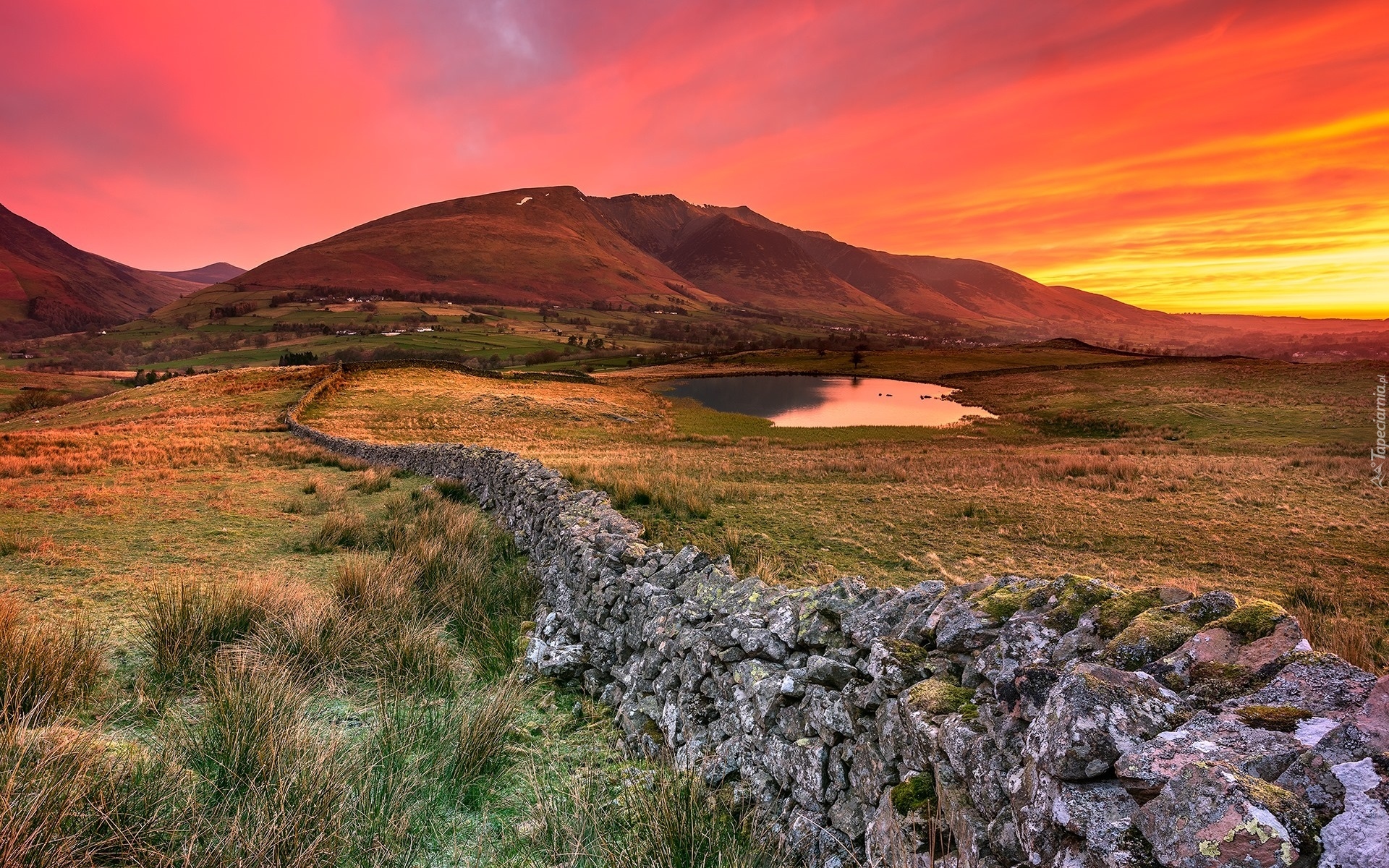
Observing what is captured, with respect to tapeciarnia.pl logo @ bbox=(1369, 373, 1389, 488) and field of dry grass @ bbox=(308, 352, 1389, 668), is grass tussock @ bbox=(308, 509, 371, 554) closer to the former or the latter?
field of dry grass @ bbox=(308, 352, 1389, 668)

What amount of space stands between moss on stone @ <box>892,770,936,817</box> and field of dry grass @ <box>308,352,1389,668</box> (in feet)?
16.1

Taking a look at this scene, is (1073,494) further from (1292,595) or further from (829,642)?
(829,642)

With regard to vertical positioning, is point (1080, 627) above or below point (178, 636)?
above

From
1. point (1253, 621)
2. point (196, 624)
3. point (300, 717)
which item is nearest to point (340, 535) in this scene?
point (196, 624)

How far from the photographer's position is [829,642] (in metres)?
4.23

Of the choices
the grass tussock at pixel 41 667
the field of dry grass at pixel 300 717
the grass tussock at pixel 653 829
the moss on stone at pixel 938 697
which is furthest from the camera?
the grass tussock at pixel 41 667

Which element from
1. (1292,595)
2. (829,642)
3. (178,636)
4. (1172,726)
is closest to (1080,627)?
(1172,726)

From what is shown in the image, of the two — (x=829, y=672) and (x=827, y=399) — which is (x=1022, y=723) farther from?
(x=827, y=399)

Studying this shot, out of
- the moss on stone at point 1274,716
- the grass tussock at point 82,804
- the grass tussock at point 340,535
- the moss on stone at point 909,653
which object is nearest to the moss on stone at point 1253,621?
the moss on stone at point 1274,716

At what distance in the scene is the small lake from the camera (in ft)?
179

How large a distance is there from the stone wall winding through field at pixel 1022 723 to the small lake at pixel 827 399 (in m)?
44.3

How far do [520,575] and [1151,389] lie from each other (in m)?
63.2

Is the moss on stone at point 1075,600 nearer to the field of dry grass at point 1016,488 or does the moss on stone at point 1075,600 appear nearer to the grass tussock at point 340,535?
the field of dry grass at point 1016,488

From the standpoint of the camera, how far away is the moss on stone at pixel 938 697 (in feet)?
10.2
